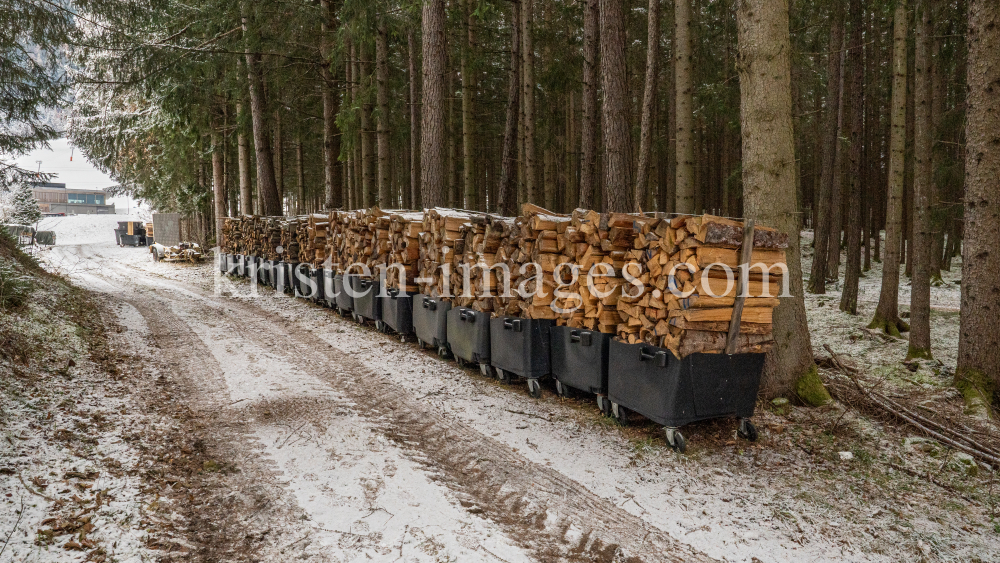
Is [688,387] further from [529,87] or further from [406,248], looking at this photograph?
[529,87]

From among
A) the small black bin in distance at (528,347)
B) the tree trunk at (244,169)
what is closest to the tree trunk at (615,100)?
the small black bin in distance at (528,347)

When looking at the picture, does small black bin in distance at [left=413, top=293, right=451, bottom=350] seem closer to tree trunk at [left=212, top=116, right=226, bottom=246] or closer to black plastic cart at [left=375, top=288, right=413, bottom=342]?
black plastic cart at [left=375, top=288, right=413, bottom=342]

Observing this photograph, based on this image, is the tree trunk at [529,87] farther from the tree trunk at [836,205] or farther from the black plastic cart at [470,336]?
the tree trunk at [836,205]

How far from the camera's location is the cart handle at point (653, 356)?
4.51m

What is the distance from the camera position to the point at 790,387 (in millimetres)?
5449

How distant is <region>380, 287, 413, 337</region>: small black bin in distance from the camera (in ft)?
28.4

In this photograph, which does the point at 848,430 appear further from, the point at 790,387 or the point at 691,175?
the point at 691,175

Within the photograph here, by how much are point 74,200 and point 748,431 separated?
108397 mm

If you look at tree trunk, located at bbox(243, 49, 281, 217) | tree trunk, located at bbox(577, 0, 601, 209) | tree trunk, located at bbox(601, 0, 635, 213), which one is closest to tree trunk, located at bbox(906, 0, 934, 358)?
tree trunk, located at bbox(601, 0, 635, 213)

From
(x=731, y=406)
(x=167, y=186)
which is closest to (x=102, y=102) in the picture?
(x=167, y=186)

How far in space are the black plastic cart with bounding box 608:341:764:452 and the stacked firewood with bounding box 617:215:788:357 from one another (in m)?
0.10

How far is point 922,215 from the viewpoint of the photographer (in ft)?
27.2

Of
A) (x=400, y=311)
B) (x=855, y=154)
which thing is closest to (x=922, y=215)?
(x=855, y=154)

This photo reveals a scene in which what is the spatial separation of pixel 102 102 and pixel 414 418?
A: 23.4 m
